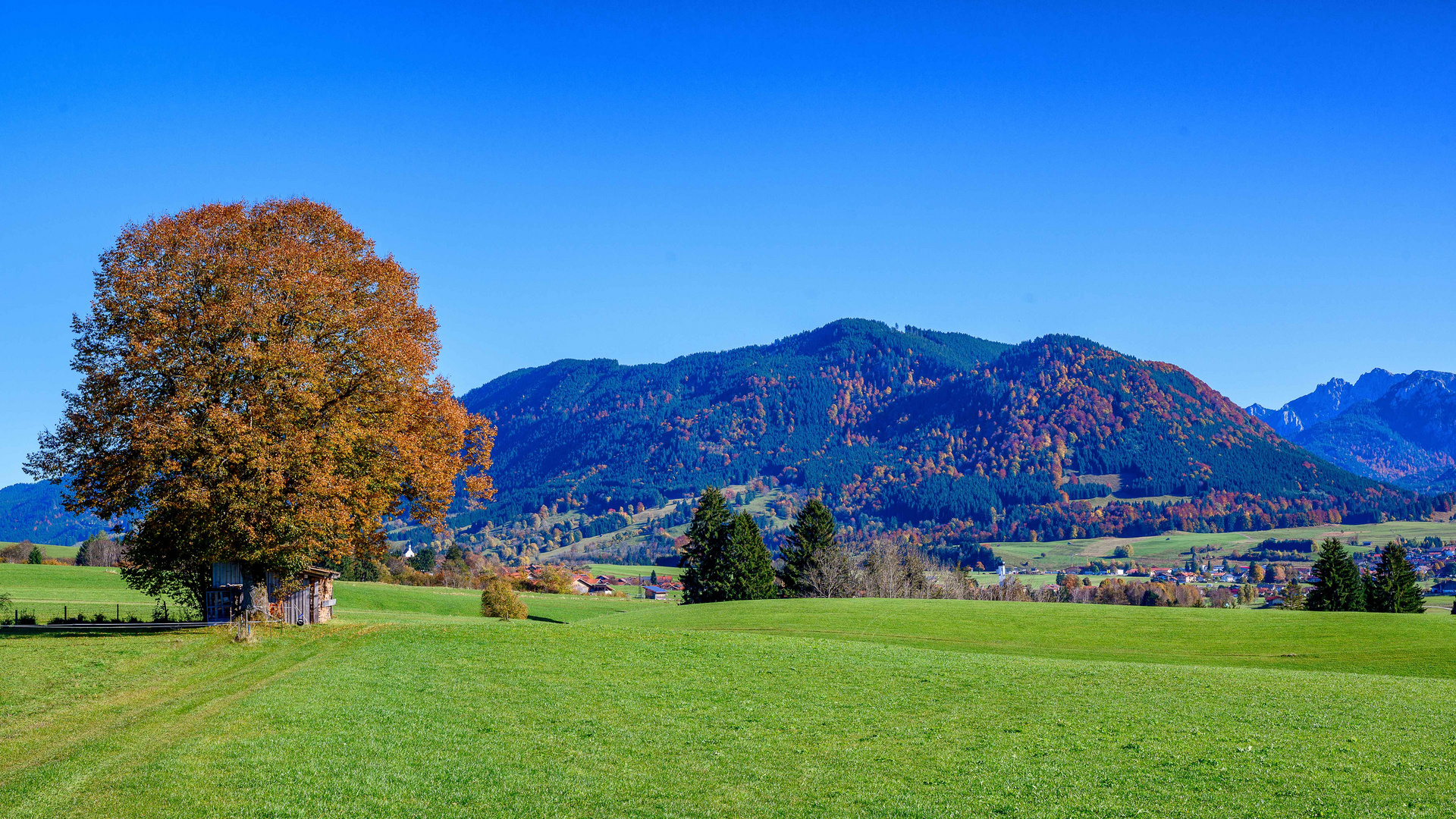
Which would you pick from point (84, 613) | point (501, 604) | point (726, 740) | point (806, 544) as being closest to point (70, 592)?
point (84, 613)

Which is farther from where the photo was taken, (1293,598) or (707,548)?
(1293,598)

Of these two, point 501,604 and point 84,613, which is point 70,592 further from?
point 501,604

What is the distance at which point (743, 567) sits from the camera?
310 feet

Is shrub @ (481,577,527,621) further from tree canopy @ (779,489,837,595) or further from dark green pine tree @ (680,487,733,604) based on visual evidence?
tree canopy @ (779,489,837,595)

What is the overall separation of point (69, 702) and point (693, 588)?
7414cm

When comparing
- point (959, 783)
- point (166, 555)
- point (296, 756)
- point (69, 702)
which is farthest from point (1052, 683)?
point (166, 555)

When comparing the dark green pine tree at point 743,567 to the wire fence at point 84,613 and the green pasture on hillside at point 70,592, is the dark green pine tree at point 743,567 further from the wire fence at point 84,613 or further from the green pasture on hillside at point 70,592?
the wire fence at point 84,613

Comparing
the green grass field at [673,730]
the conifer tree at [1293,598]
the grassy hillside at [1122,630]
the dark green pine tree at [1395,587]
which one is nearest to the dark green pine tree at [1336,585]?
the dark green pine tree at [1395,587]

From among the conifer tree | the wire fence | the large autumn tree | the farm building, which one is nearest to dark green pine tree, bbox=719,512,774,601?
the wire fence

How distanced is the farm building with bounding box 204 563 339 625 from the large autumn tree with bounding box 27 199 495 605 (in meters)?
2.26

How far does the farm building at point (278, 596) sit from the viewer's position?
3897cm

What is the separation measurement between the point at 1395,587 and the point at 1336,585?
4.50 meters

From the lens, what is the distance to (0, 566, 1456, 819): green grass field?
52.1ft

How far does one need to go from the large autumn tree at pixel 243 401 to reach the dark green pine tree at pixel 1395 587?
260ft
